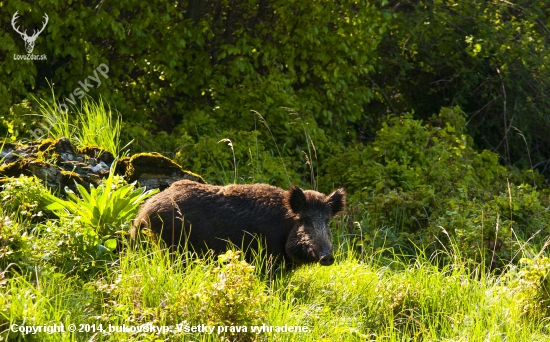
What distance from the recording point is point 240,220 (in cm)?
646

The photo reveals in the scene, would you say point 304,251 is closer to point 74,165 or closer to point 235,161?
point 74,165

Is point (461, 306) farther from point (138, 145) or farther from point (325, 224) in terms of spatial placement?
point (138, 145)

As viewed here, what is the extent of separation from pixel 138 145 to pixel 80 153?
2.09 meters

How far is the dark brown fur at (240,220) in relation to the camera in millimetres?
6383

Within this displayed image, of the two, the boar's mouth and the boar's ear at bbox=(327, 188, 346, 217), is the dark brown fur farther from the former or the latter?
the boar's ear at bbox=(327, 188, 346, 217)

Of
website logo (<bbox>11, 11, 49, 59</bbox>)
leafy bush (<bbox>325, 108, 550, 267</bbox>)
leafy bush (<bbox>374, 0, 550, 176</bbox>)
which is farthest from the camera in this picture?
leafy bush (<bbox>374, 0, 550, 176</bbox>)

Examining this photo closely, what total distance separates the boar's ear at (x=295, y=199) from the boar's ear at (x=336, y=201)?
324mm

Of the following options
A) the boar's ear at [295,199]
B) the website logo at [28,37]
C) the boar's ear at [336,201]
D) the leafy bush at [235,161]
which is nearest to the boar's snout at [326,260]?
the boar's ear at [295,199]

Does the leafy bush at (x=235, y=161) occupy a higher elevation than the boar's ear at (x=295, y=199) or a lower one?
lower

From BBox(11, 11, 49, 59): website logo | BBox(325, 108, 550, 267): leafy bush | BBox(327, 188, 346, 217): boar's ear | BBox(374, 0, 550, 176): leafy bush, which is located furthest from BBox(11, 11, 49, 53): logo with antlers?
BBox(327, 188, 346, 217): boar's ear

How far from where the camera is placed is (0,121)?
924cm

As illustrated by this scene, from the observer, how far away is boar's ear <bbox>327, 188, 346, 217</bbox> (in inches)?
272

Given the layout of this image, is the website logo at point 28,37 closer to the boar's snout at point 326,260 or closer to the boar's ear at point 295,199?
the boar's ear at point 295,199

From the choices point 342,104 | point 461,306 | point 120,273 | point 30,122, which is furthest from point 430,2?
point 120,273
